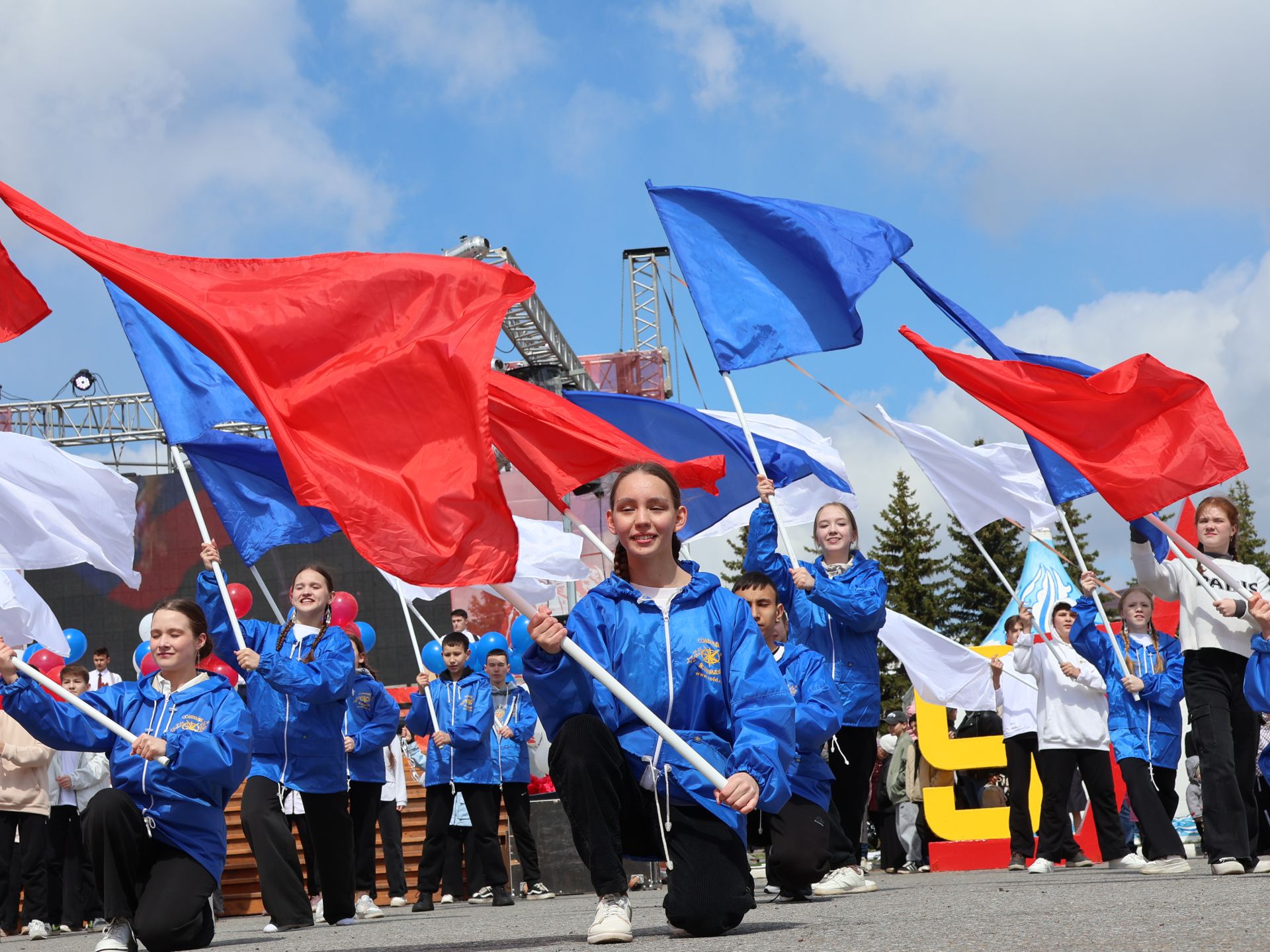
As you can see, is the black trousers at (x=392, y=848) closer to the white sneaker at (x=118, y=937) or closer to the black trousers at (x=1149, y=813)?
the black trousers at (x=1149, y=813)

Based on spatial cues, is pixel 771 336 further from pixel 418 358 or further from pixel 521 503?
pixel 521 503

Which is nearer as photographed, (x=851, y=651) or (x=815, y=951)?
(x=815, y=951)

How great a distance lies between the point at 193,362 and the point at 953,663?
295 inches

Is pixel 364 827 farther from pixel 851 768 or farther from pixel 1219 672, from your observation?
pixel 1219 672

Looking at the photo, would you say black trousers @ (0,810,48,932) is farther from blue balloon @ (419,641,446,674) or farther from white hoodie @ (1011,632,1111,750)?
white hoodie @ (1011,632,1111,750)

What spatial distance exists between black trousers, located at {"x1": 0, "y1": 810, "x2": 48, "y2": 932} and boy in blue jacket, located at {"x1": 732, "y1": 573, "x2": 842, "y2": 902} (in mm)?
6575

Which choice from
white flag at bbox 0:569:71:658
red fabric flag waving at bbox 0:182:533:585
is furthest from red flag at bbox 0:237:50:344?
white flag at bbox 0:569:71:658

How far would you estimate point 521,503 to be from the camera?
32750 millimetres

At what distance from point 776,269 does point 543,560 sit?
5.26 meters

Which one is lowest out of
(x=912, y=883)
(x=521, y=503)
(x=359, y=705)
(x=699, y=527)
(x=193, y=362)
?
(x=912, y=883)

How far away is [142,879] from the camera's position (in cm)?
625

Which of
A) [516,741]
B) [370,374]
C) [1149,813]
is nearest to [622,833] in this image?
[370,374]

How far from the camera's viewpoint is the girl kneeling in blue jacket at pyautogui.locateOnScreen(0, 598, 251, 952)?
6.10 metres

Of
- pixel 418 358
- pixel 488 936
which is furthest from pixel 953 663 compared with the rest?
pixel 418 358
